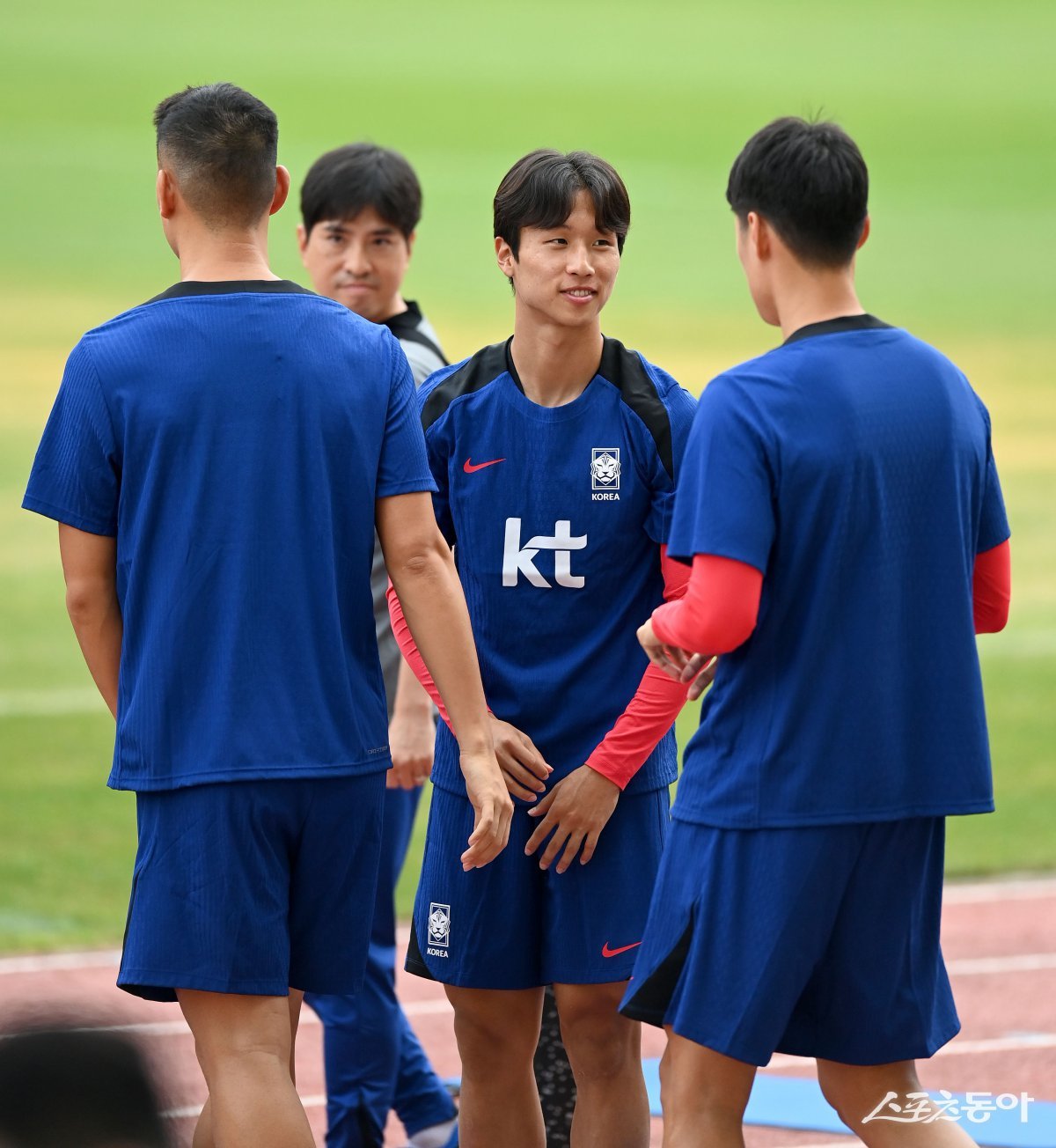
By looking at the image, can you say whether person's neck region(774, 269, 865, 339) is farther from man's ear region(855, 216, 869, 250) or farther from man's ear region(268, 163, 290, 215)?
man's ear region(268, 163, 290, 215)

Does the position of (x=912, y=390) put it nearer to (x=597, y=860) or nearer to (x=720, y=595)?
(x=720, y=595)

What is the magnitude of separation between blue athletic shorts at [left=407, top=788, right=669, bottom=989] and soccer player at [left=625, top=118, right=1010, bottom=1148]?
471mm

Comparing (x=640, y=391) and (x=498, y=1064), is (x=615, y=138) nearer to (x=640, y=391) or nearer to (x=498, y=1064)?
(x=640, y=391)

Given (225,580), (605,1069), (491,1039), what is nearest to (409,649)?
(225,580)

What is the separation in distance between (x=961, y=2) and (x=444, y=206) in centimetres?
1093

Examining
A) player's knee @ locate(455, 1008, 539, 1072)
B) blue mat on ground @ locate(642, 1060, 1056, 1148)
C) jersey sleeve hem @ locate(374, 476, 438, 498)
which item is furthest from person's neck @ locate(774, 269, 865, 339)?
blue mat on ground @ locate(642, 1060, 1056, 1148)

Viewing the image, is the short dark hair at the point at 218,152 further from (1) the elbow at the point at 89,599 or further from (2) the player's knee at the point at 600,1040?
(2) the player's knee at the point at 600,1040

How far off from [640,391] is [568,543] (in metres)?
0.34

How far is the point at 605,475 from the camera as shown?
326 centimetres

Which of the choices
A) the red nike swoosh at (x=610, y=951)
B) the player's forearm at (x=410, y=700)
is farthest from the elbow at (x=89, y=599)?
the player's forearm at (x=410, y=700)

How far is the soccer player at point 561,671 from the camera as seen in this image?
3248 millimetres

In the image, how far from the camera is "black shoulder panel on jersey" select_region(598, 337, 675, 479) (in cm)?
326

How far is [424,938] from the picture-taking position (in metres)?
3.35

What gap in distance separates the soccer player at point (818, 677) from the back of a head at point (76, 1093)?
2.68 ft
